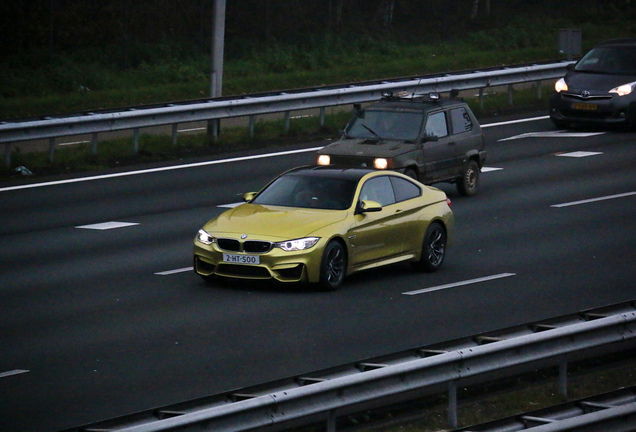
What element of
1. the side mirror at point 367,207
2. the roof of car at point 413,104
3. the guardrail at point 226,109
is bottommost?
the guardrail at point 226,109

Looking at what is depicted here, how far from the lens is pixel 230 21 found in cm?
4288

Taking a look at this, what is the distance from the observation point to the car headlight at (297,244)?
1521cm

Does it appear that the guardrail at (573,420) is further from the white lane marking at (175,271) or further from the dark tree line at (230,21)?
the dark tree line at (230,21)

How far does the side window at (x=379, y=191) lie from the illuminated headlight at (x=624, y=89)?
43.7 ft

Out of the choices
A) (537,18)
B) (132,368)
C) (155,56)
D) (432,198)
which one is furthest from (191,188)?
(537,18)

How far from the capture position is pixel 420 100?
23.1m

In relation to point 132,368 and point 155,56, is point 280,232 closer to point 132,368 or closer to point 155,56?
point 132,368

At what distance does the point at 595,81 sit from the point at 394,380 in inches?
825

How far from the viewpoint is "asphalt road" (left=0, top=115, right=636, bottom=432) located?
11.7 metres

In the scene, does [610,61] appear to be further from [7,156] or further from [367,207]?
[367,207]

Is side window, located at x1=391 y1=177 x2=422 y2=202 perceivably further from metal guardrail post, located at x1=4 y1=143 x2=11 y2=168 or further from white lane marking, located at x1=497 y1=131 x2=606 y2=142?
white lane marking, located at x1=497 y1=131 x2=606 y2=142

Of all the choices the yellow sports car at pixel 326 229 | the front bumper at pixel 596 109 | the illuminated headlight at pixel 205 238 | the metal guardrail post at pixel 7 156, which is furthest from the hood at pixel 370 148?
the front bumper at pixel 596 109

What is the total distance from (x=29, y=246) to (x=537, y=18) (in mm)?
38965

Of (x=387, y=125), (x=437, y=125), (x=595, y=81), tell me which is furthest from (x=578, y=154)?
(x=387, y=125)
